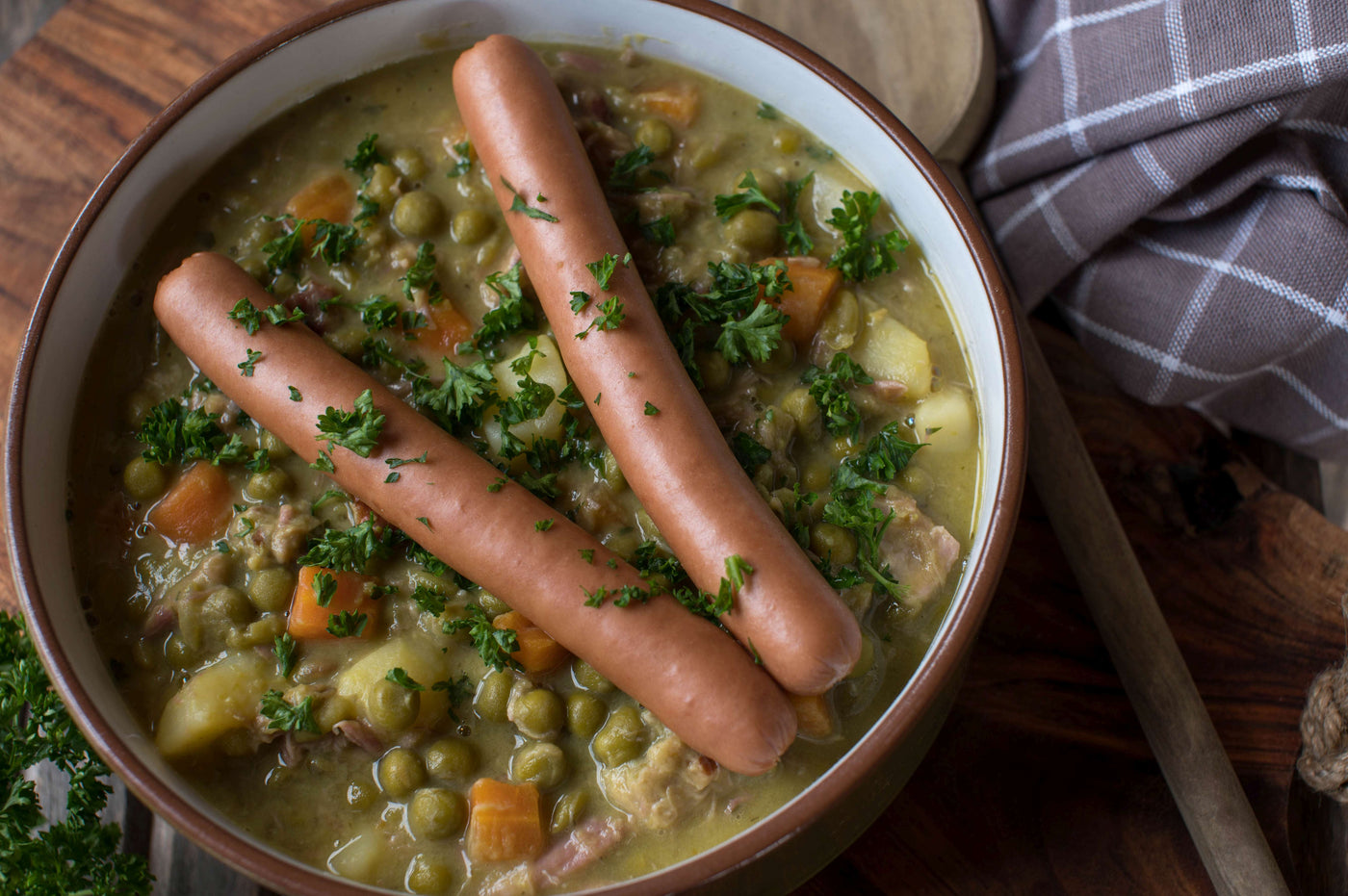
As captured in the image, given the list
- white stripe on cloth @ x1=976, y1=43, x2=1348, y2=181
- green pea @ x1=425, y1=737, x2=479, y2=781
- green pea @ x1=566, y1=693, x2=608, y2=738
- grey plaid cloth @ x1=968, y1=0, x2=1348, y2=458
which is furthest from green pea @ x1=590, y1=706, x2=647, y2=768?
white stripe on cloth @ x1=976, y1=43, x2=1348, y2=181

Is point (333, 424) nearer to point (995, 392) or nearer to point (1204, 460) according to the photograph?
point (995, 392)

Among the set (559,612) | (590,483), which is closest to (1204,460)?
(590,483)

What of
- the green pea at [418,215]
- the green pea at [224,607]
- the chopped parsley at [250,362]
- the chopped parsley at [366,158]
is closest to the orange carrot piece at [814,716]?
the green pea at [224,607]

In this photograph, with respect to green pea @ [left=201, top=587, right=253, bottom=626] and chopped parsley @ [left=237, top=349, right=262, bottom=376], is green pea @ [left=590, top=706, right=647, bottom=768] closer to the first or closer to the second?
green pea @ [left=201, top=587, right=253, bottom=626]

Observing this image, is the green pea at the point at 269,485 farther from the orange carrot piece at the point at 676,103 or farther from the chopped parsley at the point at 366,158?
the orange carrot piece at the point at 676,103

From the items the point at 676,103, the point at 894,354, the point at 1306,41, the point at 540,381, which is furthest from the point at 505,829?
the point at 1306,41

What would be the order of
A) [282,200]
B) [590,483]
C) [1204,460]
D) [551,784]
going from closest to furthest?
[551,784] < [590,483] < [282,200] < [1204,460]
